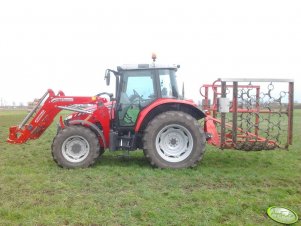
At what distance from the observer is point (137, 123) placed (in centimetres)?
795

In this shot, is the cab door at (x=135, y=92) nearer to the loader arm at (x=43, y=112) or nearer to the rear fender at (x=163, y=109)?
the rear fender at (x=163, y=109)

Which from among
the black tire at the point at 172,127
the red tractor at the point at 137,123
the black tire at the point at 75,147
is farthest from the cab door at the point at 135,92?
the black tire at the point at 75,147

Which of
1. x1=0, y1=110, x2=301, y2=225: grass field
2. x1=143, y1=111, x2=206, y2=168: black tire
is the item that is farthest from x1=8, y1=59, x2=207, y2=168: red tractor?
x1=0, y1=110, x2=301, y2=225: grass field

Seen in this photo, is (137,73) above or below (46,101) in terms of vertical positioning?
above

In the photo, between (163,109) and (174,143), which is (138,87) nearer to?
(163,109)

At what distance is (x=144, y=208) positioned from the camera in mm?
5246

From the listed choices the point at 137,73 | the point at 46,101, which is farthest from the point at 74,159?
the point at 137,73

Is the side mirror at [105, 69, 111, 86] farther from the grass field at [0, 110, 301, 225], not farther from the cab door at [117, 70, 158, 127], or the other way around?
the grass field at [0, 110, 301, 225]

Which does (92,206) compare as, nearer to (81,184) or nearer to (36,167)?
(81,184)

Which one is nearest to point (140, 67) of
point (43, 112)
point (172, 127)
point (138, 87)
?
point (138, 87)

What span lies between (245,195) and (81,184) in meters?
2.80

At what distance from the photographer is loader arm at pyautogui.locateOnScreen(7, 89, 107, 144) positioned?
840 centimetres

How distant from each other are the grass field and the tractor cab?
120 centimetres

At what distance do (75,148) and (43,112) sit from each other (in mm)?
1248
